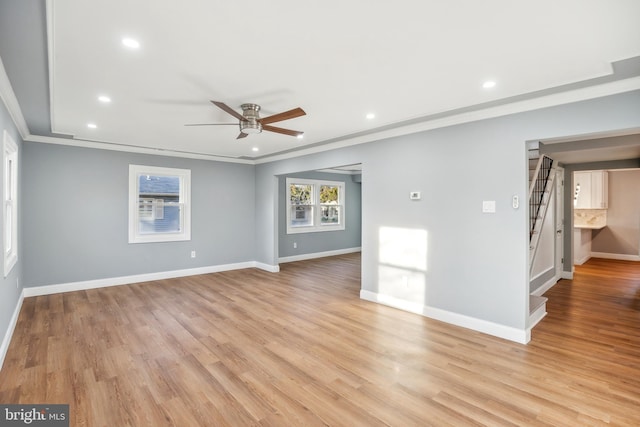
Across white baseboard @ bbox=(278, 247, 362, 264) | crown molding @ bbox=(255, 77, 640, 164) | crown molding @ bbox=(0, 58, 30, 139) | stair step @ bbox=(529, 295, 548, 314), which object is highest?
crown molding @ bbox=(0, 58, 30, 139)

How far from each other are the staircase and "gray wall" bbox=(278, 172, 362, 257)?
491cm

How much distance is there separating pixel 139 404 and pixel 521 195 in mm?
3799

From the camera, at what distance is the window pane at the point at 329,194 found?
345 inches

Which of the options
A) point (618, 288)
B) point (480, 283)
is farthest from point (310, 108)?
point (618, 288)

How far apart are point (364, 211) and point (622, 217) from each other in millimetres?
7993

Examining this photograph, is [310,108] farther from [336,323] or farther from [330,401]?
[330,401]

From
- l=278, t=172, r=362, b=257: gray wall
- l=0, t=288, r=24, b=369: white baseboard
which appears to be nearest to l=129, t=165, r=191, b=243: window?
l=0, t=288, r=24, b=369: white baseboard

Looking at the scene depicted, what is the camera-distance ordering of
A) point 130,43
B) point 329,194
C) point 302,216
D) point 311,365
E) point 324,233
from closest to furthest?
1. point 130,43
2. point 311,365
3. point 302,216
4. point 324,233
5. point 329,194

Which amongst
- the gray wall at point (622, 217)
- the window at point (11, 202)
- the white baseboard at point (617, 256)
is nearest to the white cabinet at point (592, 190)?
the gray wall at point (622, 217)

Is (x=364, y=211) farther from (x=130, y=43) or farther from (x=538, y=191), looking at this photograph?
(x=130, y=43)

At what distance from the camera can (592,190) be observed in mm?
8305

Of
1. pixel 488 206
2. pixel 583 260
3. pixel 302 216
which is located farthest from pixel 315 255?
pixel 583 260

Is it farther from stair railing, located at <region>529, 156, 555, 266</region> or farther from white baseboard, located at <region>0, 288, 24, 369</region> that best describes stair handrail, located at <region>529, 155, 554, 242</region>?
white baseboard, located at <region>0, 288, 24, 369</region>

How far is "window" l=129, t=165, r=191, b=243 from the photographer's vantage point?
5.73m
